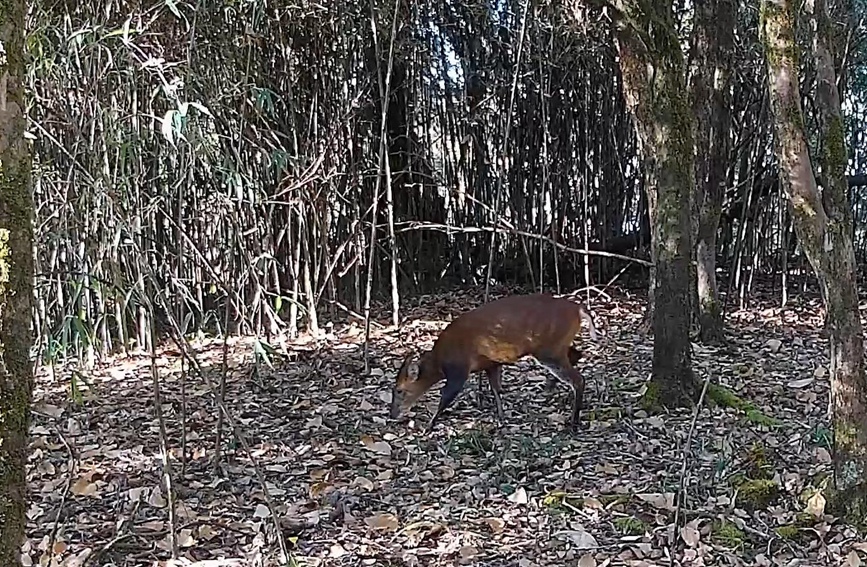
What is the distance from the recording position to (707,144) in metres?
6.18

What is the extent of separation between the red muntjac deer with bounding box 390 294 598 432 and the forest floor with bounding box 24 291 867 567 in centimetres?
18

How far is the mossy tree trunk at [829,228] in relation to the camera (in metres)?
2.92

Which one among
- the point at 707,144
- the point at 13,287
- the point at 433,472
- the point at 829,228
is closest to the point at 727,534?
the point at 829,228

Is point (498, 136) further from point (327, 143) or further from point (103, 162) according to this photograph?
point (103, 162)

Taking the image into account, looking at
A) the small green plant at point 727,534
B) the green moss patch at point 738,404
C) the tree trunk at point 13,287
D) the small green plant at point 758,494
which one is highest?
the tree trunk at point 13,287

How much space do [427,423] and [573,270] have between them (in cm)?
396

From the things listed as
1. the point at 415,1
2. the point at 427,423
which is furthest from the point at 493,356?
the point at 415,1

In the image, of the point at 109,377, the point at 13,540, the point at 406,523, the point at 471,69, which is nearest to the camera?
the point at 13,540

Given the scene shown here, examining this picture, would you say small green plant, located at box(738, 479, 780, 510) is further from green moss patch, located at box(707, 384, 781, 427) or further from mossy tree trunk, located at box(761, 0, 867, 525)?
green moss patch, located at box(707, 384, 781, 427)

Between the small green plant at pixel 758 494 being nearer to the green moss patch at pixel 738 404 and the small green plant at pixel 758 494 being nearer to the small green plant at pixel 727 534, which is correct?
the small green plant at pixel 727 534

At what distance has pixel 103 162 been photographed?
11.8 feet

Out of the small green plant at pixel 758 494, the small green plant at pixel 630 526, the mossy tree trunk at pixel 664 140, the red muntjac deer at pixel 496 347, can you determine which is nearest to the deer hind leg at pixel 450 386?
the red muntjac deer at pixel 496 347

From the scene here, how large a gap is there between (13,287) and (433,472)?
2.57 meters

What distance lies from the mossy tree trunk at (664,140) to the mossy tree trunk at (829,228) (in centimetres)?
109
